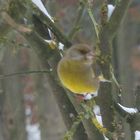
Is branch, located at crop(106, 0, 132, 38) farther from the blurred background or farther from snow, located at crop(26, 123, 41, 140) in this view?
snow, located at crop(26, 123, 41, 140)

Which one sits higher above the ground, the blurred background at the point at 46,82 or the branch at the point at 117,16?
the branch at the point at 117,16

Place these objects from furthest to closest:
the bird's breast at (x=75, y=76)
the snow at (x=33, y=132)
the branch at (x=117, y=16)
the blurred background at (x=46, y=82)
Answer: the snow at (x=33, y=132) → the blurred background at (x=46, y=82) → the branch at (x=117, y=16) → the bird's breast at (x=75, y=76)

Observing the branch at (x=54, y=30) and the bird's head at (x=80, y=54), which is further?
the branch at (x=54, y=30)

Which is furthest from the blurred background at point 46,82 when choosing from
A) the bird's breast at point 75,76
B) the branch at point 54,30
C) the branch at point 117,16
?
the bird's breast at point 75,76

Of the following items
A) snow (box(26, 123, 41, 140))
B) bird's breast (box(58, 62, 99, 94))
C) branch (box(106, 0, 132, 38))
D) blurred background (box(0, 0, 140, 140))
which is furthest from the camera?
snow (box(26, 123, 41, 140))

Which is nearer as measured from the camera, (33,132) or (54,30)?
(54,30)

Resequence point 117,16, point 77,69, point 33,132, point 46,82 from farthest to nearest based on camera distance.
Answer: point 33,132 < point 46,82 < point 117,16 < point 77,69

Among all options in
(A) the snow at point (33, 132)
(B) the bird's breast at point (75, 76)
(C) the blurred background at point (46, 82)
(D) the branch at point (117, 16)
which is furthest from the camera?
(A) the snow at point (33, 132)

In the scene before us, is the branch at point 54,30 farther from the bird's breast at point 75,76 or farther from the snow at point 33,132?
the snow at point 33,132

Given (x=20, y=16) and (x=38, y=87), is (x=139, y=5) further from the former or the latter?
(x=20, y=16)

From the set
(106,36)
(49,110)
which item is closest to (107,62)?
Answer: (106,36)

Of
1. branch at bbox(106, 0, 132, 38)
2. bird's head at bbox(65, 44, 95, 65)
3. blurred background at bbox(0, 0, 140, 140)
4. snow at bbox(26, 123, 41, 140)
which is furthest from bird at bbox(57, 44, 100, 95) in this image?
snow at bbox(26, 123, 41, 140)

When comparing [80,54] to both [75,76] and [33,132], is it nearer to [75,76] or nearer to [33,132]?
[75,76]

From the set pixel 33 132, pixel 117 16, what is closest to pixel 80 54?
pixel 117 16
